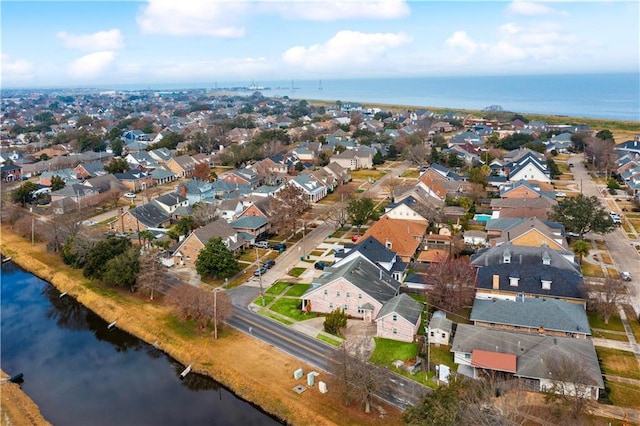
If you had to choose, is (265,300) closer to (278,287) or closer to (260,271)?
(278,287)

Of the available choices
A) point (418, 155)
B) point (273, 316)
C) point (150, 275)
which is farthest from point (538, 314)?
point (418, 155)

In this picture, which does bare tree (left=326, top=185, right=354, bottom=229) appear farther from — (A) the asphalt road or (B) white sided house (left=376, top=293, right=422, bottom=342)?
(A) the asphalt road

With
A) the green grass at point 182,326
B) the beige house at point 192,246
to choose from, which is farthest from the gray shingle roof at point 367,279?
the beige house at point 192,246

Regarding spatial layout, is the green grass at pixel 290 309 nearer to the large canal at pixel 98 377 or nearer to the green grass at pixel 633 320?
the large canal at pixel 98 377

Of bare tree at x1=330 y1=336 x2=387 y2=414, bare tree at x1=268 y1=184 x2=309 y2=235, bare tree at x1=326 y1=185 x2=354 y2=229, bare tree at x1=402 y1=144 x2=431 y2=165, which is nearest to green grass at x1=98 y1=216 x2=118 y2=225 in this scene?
bare tree at x1=268 y1=184 x2=309 y2=235

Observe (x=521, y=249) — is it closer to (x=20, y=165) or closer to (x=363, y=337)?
(x=363, y=337)
